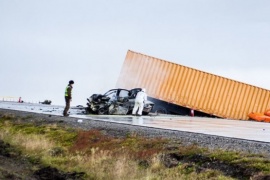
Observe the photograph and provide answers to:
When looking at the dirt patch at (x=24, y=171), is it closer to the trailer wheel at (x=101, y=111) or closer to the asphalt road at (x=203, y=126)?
the asphalt road at (x=203, y=126)

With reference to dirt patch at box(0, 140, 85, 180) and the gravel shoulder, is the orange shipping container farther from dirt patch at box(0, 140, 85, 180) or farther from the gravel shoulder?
dirt patch at box(0, 140, 85, 180)

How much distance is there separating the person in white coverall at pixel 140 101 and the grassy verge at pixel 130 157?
31.8ft

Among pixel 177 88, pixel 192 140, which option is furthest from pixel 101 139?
pixel 177 88

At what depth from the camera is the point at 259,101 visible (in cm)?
3503

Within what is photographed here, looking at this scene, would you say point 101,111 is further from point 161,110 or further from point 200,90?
point 200,90

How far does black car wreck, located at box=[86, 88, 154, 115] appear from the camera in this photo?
2912 centimetres

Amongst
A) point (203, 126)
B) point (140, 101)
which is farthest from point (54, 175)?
point (140, 101)

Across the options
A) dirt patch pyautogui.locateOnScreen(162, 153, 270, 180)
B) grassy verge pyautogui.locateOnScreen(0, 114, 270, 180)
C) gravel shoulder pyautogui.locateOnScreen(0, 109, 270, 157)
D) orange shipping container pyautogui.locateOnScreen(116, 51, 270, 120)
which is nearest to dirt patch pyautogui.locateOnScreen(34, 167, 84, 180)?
grassy verge pyautogui.locateOnScreen(0, 114, 270, 180)

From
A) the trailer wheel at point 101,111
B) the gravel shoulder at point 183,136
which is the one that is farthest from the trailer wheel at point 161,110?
the gravel shoulder at point 183,136

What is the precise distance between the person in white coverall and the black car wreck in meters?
0.83

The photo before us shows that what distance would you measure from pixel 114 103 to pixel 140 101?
190 cm

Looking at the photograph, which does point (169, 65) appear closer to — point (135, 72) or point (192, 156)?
point (135, 72)

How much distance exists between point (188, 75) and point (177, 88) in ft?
4.57

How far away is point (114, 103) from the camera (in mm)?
29484
